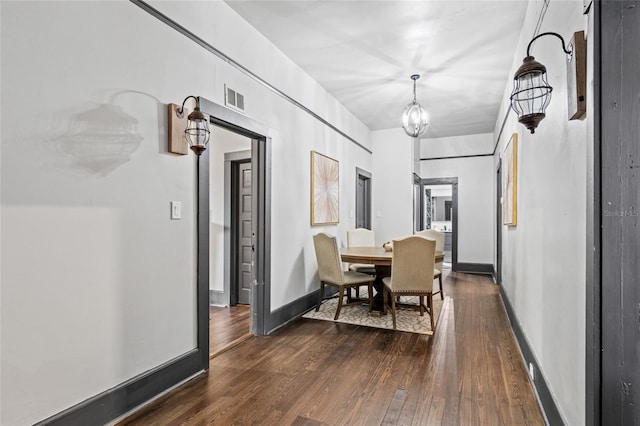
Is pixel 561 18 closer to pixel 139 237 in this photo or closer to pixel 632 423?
pixel 632 423

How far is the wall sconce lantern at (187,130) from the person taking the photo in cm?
234

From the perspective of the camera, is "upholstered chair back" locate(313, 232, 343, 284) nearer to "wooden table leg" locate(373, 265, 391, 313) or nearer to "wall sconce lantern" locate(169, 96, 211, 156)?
"wooden table leg" locate(373, 265, 391, 313)

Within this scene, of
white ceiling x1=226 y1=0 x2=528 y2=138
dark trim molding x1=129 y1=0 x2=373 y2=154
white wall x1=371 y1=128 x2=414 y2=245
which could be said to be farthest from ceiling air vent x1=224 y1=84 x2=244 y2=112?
white wall x1=371 y1=128 x2=414 y2=245

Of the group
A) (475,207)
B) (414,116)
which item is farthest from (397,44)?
(475,207)

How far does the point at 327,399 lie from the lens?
7.43 ft

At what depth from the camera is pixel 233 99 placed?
117 inches

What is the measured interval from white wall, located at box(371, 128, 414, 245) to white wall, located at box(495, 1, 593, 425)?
11.7 ft

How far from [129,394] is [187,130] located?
5.40 feet

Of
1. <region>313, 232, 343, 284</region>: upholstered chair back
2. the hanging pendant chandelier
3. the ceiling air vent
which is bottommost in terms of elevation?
<region>313, 232, 343, 284</region>: upholstered chair back

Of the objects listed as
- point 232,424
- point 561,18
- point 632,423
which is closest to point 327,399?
point 232,424

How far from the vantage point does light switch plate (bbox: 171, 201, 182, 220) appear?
2.38m

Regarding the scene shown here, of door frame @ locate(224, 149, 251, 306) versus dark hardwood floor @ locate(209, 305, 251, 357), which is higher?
door frame @ locate(224, 149, 251, 306)

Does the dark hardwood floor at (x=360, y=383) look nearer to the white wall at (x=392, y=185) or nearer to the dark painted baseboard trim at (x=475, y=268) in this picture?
the white wall at (x=392, y=185)

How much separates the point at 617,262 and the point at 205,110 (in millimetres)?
2537
